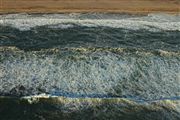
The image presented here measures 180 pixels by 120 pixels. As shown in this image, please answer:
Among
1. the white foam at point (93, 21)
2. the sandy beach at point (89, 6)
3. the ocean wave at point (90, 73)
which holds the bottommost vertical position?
the ocean wave at point (90, 73)

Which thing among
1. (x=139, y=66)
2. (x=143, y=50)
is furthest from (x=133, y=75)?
(x=143, y=50)

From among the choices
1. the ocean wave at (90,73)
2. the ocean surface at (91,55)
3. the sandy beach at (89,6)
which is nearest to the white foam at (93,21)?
the ocean surface at (91,55)

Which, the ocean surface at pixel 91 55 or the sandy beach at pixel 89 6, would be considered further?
the sandy beach at pixel 89 6

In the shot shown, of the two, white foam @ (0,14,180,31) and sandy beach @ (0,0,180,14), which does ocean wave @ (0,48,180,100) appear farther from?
sandy beach @ (0,0,180,14)

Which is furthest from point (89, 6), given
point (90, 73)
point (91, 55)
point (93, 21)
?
point (90, 73)

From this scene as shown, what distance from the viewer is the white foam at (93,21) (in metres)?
6.27

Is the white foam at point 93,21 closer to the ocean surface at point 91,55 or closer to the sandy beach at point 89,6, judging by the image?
the ocean surface at point 91,55

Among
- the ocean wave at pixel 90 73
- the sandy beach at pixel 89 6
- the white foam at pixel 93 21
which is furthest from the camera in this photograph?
the sandy beach at pixel 89 6

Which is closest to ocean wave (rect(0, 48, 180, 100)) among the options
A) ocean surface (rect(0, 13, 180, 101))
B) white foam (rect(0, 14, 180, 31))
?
ocean surface (rect(0, 13, 180, 101))

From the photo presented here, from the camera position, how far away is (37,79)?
4.79 metres

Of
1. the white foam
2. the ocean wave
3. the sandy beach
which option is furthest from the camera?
the sandy beach

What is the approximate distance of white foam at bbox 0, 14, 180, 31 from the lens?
6.27 metres

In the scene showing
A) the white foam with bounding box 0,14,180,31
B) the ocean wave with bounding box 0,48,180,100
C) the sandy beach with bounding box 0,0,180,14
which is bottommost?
the ocean wave with bounding box 0,48,180,100

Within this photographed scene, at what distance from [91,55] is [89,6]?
189 cm
